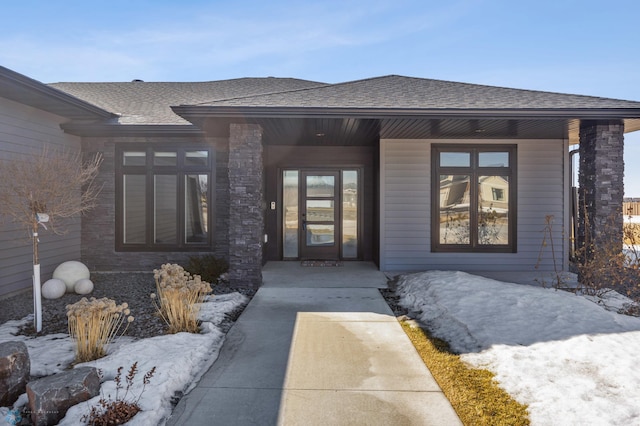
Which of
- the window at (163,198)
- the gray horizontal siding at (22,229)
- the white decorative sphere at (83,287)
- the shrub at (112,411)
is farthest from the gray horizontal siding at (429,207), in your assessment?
the gray horizontal siding at (22,229)

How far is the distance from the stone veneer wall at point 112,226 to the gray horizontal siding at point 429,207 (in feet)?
10.6

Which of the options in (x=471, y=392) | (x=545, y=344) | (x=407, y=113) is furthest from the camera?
(x=407, y=113)

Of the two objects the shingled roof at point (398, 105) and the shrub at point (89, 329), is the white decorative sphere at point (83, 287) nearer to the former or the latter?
the shrub at point (89, 329)

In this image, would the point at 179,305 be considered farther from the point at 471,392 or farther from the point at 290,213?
the point at 290,213

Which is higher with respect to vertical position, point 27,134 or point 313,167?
point 27,134

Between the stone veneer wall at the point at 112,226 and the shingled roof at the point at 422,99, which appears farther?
the stone veneer wall at the point at 112,226

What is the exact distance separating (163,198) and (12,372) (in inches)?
205

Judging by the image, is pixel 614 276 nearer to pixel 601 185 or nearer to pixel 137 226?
pixel 601 185

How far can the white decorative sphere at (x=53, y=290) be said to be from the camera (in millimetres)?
5500

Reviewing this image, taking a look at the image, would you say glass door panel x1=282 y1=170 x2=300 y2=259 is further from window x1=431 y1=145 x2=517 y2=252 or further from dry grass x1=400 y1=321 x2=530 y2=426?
dry grass x1=400 y1=321 x2=530 y2=426

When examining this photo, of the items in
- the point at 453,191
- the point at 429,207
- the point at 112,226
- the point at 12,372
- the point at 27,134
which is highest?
the point at 27,134

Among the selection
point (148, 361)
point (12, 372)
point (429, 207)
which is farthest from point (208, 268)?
point (429, 207)

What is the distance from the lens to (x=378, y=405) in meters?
2.59

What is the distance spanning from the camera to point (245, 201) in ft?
19.6
